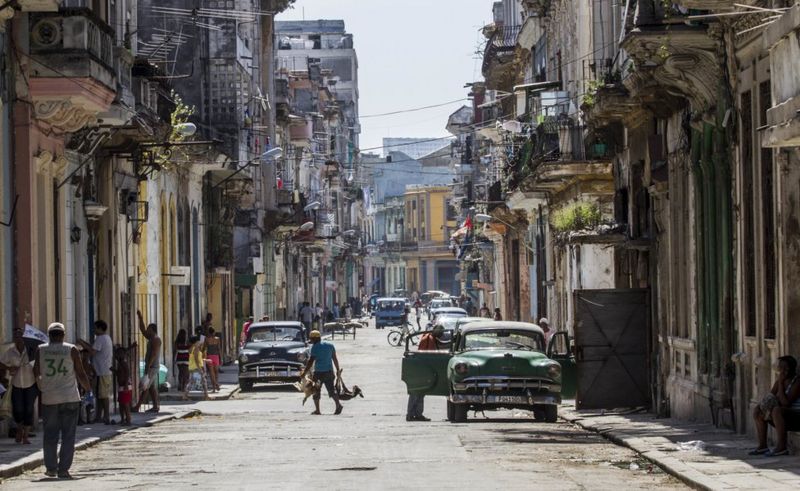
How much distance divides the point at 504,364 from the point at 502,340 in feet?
4.05

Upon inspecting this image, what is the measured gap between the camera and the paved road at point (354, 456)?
1571 cm

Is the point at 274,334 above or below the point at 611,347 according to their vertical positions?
above

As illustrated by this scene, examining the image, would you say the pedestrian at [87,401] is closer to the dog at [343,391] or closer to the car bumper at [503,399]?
the dog at [343,391]

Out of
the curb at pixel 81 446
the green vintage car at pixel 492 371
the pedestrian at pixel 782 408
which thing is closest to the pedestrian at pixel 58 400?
the curb at pixel 81 446

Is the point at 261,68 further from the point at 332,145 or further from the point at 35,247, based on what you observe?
the point at 332,145

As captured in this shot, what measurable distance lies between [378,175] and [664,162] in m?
140

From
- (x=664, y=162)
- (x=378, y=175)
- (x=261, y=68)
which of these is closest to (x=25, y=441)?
(x=664, y=162)

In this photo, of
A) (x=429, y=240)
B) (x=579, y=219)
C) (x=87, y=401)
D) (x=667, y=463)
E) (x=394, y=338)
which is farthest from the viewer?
(x=429, y=240)

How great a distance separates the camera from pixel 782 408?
17125 millimetres

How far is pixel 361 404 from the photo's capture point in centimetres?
3284

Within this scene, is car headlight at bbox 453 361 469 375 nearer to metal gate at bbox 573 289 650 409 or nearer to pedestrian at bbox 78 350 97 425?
metal gate at bbox 573 289 650 409

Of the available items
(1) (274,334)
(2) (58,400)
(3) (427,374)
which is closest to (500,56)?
(1) (274,334)

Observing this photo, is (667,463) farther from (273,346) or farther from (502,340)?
(273,346)

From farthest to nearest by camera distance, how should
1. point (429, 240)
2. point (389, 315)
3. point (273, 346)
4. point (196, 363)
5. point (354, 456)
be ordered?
point (429, 240) < point (389, 315) < point (273, 346) < point (196, 363) < point (354, 456)
